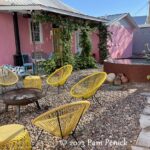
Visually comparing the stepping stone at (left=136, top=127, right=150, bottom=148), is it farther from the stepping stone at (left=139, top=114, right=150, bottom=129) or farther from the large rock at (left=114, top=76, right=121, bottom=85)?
the large rock at (left=114, top=76, right=121, bottom=85)

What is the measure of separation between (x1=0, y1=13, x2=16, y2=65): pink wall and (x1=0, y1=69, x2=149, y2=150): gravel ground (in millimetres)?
4126

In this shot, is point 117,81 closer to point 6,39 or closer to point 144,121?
point 144,121

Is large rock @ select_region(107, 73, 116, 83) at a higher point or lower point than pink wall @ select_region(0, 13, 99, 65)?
lower

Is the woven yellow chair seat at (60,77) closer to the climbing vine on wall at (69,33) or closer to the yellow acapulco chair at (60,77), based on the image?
the yellow acapulco chair at (60,77)

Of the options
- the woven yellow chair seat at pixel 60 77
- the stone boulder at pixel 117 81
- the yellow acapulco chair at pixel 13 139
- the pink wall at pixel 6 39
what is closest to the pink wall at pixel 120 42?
the pink wall at pixel 6 39

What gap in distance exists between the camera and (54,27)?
1272cm

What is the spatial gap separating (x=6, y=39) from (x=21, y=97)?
6.21 meters

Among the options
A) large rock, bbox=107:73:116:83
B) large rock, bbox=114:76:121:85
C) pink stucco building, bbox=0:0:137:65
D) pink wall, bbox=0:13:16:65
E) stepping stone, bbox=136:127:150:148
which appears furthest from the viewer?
pink wall, bbox=0:13:16:65

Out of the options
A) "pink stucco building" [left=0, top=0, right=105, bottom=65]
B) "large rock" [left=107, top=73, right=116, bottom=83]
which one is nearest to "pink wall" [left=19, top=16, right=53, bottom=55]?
"pink stucco building" [left=0, top=0, right=105, bottom=65]

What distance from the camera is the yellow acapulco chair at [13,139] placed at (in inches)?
118

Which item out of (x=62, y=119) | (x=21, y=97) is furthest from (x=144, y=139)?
(x=21, y=97)

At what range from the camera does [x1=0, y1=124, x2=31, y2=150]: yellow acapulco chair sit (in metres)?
3.00

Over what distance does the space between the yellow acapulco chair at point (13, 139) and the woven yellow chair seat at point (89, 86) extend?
2.16 m

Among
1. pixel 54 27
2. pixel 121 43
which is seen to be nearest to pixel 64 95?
pixel 54 27
